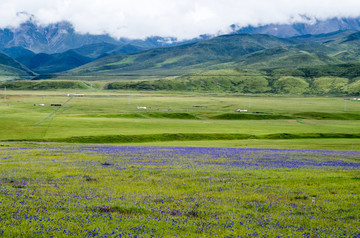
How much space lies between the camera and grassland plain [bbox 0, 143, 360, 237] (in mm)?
13039

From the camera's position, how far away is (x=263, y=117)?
474ft

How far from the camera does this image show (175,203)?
16859 millimetres

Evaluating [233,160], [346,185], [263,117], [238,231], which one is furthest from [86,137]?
[263,117]

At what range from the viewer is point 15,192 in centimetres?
1830

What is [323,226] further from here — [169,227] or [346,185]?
[346,185]

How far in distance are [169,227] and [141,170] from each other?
13769mm

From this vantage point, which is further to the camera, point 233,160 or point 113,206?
point 233,160

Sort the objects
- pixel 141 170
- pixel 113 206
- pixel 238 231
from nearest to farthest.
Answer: pixel 238 231, pixel 113 206, pixel 141 170

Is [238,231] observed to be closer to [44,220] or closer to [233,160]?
[44,220]

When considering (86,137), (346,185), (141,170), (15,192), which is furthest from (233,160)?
(86,137)

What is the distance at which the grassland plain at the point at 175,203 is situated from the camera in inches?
513

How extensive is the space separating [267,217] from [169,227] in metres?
4.31

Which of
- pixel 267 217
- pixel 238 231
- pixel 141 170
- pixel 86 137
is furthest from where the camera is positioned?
pixel 86 137

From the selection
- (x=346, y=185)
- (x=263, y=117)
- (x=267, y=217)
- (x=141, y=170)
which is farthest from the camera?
(x=263, y=117)
